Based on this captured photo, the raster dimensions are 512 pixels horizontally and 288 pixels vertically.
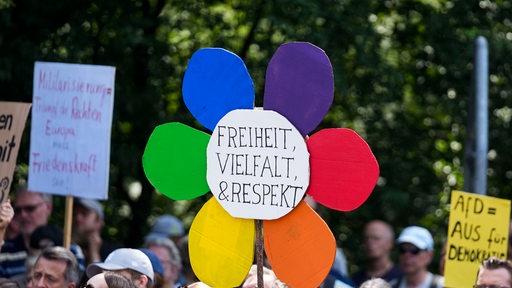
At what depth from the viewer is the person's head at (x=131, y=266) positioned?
20.1 feet

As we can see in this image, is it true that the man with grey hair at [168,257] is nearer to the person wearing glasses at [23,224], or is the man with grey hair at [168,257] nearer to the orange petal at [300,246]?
the person wearing glasses at [23,224]

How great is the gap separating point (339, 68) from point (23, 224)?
2676 millimetres

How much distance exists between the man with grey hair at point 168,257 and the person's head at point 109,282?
1.99 m

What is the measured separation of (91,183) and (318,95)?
2.64m

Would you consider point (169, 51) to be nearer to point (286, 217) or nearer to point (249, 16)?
point (249, 16)

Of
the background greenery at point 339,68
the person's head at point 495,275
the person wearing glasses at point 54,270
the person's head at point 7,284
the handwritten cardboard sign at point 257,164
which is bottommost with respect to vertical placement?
the person's head at point 7,284

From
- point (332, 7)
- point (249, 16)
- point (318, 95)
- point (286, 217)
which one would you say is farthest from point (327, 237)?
point (249, 16)

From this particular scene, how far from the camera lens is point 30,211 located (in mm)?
7777

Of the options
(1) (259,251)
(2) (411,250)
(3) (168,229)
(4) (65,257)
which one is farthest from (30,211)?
(1) (259,251)

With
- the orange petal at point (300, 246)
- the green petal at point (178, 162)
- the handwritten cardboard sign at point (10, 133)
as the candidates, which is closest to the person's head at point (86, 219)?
the handwritten cardboard sign at point (10, 133)

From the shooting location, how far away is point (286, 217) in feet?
16.0

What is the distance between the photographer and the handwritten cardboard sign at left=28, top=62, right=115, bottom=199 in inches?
283

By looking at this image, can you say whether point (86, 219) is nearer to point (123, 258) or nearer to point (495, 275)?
point (123, 258)

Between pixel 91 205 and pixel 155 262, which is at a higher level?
pixel 91 205
